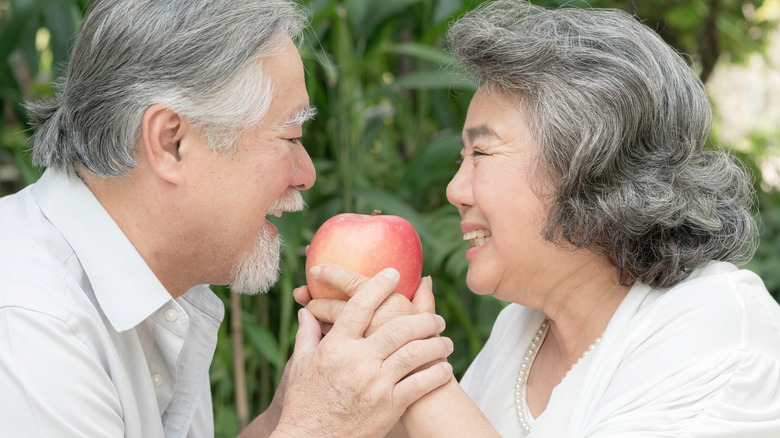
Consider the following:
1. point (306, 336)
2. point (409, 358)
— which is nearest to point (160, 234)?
point (306, 336)

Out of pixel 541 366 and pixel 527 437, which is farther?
pixel 541 366

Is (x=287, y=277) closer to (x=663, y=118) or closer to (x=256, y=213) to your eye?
(x=256, y=213)

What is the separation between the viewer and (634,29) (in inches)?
59.2

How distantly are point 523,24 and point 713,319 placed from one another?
688 mm

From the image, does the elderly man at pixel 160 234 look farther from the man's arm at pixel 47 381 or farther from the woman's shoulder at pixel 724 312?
the woman's shoulder at pixel 724 312

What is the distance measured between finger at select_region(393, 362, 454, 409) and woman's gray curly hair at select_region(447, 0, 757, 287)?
1.18 ft

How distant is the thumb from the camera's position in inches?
58.4

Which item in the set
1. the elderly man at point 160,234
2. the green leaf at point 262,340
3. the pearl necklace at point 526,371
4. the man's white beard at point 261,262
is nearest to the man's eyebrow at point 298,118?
the elderly man at point 160,234

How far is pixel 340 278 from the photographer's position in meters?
1.49

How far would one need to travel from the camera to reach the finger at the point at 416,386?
1369 mm

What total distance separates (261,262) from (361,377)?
0.46 meters

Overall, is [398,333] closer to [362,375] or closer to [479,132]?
[362,375]

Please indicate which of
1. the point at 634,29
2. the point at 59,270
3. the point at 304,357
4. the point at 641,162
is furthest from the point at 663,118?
the point at 59,270

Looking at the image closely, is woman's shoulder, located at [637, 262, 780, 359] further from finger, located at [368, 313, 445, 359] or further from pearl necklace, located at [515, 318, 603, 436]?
finger, located at [368, 313, 445, 359]
